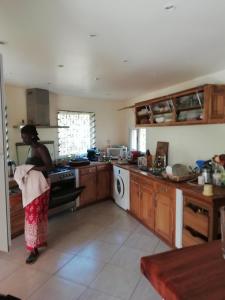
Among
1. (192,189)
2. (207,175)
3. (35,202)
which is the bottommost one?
(35,202)

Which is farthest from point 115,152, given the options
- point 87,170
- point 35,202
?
point 35,202

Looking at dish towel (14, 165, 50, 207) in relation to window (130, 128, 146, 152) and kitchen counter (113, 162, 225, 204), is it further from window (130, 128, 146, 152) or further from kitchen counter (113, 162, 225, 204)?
window (130, 128, 146, 152)

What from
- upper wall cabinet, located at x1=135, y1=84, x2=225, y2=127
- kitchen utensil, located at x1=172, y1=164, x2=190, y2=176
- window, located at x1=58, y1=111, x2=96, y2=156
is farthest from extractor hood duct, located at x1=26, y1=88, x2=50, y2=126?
kitchen utensil, located at x1=172, y1=164, x2=190, y2=176

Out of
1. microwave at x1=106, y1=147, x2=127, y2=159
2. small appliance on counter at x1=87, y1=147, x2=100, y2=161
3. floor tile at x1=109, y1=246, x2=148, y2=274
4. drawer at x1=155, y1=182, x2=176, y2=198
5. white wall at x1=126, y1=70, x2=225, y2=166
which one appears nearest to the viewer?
floor tile at x1=109, y1=246, x2=148, y2=274

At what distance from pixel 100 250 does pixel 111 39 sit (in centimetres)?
245

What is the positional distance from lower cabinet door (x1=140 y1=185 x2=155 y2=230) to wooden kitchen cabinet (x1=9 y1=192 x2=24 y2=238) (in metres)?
1.86

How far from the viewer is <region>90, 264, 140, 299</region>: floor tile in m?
2.06

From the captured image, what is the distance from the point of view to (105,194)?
471 centimetres

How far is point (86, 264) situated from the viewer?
2512mm

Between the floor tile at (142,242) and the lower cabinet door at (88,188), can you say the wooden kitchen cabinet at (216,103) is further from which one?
the lower cabinet door at (88,188)

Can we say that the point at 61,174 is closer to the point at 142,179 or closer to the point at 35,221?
the point at 35,221

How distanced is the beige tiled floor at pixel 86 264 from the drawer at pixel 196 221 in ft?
1.93

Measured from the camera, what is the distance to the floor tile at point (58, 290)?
2.01 metres

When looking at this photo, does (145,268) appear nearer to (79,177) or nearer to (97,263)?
(97,263)
